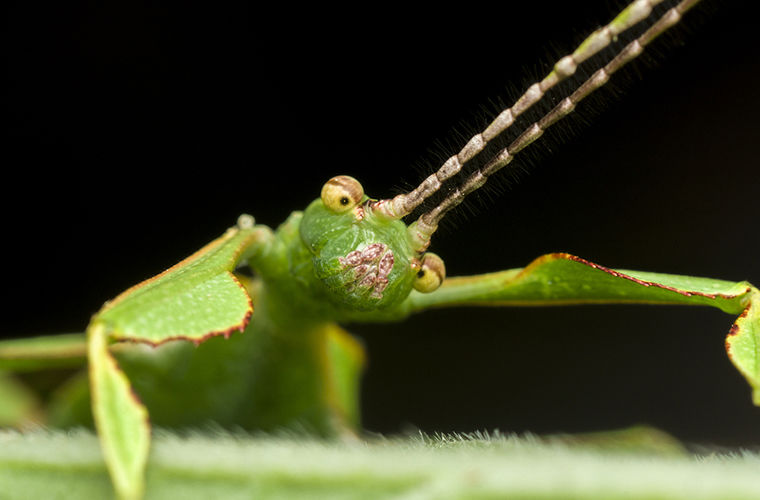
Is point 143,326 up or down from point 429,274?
down

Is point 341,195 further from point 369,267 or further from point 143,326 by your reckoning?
point 143,326

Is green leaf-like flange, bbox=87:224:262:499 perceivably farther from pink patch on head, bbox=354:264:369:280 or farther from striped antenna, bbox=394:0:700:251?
striped antenna, bbox=394:0:700:251

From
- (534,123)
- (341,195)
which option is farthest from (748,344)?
(341,195)

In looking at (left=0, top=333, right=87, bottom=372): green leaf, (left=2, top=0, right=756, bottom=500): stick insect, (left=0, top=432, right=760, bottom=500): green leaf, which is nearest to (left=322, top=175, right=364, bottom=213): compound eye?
(left=2, top=0, right=756, bottom=500): stick insect

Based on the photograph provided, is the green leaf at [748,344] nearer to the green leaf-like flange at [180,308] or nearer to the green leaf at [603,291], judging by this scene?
the green leaf at [603,291]

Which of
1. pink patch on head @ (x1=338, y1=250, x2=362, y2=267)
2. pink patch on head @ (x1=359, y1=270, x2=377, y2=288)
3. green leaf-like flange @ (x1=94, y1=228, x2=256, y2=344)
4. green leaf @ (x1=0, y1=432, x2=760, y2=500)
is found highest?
pink patch on head @ (x1=338, y1=250, x2=362, y2=267)

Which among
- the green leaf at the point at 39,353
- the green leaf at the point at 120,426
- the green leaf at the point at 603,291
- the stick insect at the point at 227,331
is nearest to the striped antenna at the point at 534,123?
the stick insect at the point at 227,331

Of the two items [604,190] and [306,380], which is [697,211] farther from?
[306,380]
